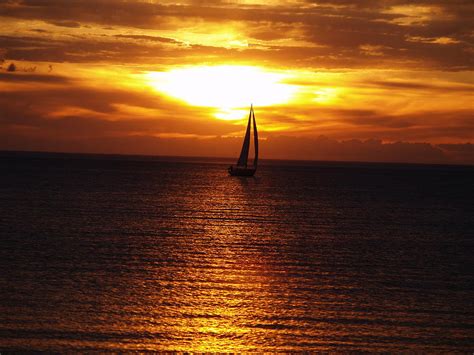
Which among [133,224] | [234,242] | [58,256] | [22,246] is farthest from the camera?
[133,224]

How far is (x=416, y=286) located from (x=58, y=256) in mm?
26004

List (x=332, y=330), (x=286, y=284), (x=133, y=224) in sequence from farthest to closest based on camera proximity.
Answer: (x=133, y=224) < (x=286, y=284) < (x=332, y=330)

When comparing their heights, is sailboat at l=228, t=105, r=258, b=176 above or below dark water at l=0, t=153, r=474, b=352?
above

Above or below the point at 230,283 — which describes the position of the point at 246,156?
above

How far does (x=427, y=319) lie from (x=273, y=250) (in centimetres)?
2361

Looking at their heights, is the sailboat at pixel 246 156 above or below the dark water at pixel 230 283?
above

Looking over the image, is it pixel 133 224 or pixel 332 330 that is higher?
pixel 133 224

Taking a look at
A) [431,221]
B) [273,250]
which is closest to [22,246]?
[273,250]

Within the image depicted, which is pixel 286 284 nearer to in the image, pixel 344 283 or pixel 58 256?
pixel 344 283

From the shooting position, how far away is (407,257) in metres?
52.2

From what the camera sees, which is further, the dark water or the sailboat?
the sailboat

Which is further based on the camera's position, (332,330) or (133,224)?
(133,224)

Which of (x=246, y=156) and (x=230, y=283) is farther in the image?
(x=246, y=156)

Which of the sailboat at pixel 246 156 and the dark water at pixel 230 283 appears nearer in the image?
the dark water at pixel 230 283
